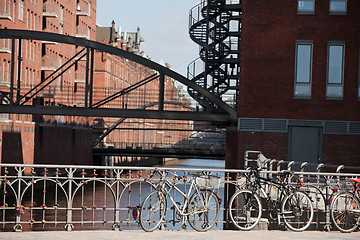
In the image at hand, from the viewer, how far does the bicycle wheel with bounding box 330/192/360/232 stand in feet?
40.7

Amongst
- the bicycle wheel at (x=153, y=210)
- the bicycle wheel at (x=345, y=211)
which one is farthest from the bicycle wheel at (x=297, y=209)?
the bicycle wheel at (x=153, y=210)

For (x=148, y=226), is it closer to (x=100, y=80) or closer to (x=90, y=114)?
(x=90, y=114)

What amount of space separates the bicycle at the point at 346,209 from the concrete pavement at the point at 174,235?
326 millimetres

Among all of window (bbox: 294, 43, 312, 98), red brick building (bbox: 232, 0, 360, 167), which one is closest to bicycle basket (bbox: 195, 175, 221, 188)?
red brick building (bbox: 232, 0, 360, 167)

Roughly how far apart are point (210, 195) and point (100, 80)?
70.3 metres

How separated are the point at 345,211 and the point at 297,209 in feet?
2.82

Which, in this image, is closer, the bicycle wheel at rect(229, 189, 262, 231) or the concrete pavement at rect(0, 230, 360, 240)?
the concrete pavement at rect(0, 230, 360, 240)

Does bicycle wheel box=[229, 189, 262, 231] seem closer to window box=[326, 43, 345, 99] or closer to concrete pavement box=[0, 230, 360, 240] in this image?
concrete pavement box=[0, 230, 360, 240]

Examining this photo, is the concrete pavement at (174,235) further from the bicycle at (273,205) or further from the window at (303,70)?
the window at (303,70)

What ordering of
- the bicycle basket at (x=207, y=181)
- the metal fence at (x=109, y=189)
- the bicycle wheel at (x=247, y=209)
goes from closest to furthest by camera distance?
the metal fence at (x=109, y=189) < the bicycle basket at (x=207, y=181) < the bicycle wheel at (x=247, y=209)

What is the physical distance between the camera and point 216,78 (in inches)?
1430

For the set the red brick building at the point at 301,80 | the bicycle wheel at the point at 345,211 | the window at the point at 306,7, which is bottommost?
the bicycle wheel at the point at 345,211

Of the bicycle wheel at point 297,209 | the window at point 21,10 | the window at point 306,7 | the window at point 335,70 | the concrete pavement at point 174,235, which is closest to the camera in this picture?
the concrete pavement at point 174,235

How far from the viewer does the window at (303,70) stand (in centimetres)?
2541
